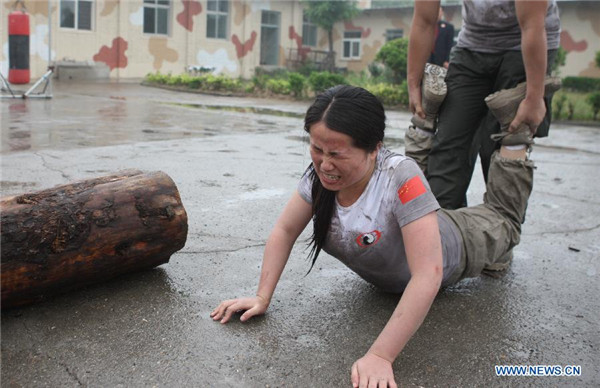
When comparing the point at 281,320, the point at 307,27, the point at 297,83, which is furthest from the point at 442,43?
the point at 307,27

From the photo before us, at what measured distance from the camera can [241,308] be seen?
2387mm

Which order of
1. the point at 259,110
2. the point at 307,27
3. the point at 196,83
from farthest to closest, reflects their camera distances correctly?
the point at 307,27 < the point at 196,83 < the point at 259,110

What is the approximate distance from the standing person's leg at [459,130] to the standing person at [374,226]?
41cm

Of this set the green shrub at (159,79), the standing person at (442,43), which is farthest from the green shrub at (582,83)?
the green shrub at (159,79)

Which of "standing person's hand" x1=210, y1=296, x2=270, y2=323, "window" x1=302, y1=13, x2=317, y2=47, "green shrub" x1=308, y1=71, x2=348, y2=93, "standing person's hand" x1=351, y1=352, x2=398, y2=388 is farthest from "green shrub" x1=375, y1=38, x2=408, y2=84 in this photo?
"standing person's hand" x1=351, y1=352, x2=398, y2=388

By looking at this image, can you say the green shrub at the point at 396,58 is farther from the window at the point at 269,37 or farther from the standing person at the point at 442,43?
the window at the point at 269,37

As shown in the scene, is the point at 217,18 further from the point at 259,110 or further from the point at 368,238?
the point at 368,238

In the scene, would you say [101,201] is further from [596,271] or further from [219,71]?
[219,71]

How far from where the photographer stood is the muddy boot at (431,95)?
3.28 m

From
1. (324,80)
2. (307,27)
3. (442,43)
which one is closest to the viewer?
(442,43)

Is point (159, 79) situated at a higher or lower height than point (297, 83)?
higher

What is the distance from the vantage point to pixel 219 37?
90.5 ft

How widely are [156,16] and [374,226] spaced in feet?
80.4

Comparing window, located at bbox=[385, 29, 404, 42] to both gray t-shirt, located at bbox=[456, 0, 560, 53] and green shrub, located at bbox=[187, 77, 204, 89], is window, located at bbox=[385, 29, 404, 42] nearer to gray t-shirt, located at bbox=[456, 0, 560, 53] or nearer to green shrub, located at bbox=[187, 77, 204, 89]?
green shrub, located at bbox=[187, 77, 204, 89]
